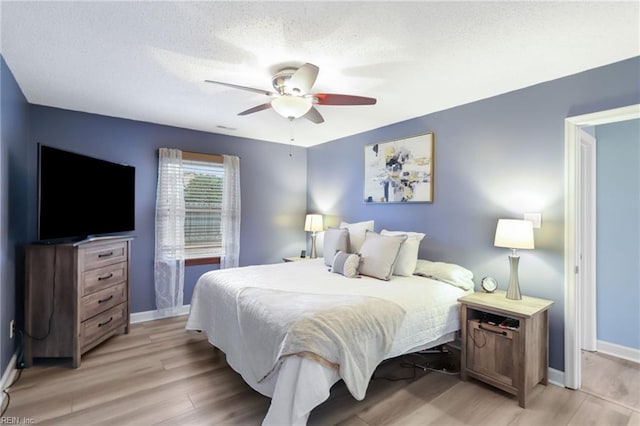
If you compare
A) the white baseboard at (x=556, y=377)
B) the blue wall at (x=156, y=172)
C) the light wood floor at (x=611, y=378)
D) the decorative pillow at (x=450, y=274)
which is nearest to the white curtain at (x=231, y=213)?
the blue wall at (x=156, y=172)

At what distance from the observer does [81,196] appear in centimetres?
292

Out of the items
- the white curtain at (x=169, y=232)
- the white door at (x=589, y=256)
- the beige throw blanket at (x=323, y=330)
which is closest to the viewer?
the beige throw blanket at (x=323, y=330)

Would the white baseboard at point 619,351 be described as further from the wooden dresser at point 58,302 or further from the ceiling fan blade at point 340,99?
the wooden dresser at point 58,302

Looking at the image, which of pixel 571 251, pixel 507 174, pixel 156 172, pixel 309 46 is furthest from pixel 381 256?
pixel 156 172

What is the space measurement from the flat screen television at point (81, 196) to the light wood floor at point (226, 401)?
121 centimetres

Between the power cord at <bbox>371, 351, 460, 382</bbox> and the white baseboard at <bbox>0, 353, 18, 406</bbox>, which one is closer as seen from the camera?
the white baseboard at <bbox>0, 353, 18, 406</bbox>

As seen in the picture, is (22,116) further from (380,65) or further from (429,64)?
(429,64)

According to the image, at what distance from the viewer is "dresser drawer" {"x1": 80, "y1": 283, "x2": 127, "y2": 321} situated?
281 cm

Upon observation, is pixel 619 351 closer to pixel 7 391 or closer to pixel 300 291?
pixel 300 291

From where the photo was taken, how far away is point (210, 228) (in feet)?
14.3

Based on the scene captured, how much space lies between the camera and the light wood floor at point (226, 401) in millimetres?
2006

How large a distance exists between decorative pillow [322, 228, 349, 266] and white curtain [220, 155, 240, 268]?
1.55 meters

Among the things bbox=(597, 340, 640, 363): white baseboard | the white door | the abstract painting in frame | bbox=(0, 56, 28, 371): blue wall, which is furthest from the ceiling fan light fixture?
bbox=(597, 340, 640, 363): white baseboard

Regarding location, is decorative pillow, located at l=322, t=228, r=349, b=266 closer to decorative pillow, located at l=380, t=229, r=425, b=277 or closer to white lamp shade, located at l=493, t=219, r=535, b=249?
decorative pillow, located at l=380, t=229, r=425, b=277
